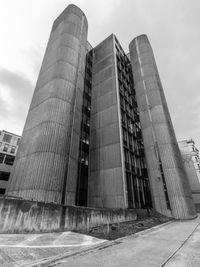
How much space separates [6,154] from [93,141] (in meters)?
27.6

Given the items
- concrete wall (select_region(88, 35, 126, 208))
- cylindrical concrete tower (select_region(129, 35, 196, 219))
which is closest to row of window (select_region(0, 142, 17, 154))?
concrete wall (select_region(88, 35, 126, 208))

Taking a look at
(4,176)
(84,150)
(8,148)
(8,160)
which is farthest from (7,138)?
(84,150)

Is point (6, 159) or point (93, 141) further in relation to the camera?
point (6, 159)

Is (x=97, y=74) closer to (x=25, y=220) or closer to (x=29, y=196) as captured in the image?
(x=29, y=196)

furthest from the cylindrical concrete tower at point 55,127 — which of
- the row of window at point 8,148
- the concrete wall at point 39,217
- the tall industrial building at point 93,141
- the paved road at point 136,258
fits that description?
the row of window at point 8,148

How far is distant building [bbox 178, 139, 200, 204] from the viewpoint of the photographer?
44.5 meters

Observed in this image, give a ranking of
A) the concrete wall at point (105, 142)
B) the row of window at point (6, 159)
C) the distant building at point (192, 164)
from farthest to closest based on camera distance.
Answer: the distant building at point (192, 164)
the row of window at point (6, 159)
the concrete wall at point (105, 142)

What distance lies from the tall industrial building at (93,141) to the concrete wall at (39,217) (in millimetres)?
7995

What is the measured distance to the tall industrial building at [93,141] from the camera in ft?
65.6

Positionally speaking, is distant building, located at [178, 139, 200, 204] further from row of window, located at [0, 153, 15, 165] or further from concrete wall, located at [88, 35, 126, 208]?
row of window, located at [0, 153, 15, 165]

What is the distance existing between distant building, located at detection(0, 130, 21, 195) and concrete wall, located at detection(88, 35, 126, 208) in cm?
2375

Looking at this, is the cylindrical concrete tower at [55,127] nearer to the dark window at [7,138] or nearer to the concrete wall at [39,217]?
the concrete wall at [39,217]

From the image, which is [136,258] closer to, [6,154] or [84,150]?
[84,150]

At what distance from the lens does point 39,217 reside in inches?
372
